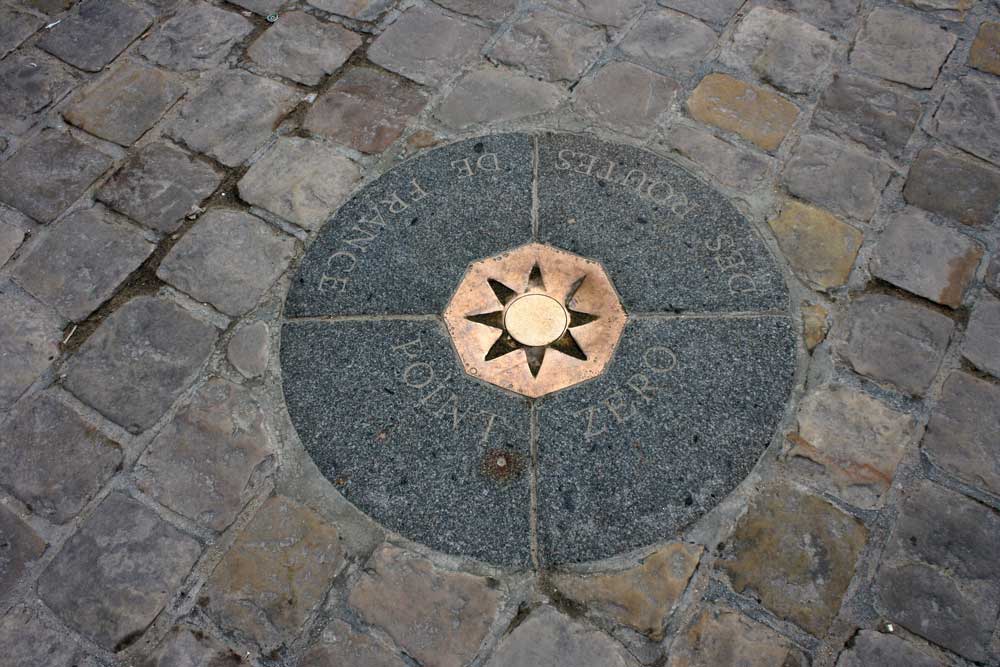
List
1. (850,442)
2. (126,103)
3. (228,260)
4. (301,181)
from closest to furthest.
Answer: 1. (850,442)
2. (228,260)
3. (301,181)
4. (126,103)

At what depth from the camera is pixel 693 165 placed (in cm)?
273

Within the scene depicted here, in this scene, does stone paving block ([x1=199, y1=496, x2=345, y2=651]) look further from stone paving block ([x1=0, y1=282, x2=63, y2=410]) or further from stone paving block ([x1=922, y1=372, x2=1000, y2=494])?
stone paving block ([x1=922, y1=372, x2=1000, y2=494])

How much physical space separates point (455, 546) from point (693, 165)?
168 centimetres

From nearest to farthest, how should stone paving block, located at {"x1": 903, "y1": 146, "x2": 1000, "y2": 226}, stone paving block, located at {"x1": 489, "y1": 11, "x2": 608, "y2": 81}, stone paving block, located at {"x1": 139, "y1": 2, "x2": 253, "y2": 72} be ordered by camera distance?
1. stone paving block, located at {"x1": 903, "y1": 146, "x2": 1000, "y2": 226}
2. stone paving block, located at {"x1": 489, "y1": 11, "x2": 608, "y2": 81}
3. stone paving block, located at {"x1": 139, "y1": 2, "x2": 253, "y2": 72}

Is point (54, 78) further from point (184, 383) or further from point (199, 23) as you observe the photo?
point (184, 383)

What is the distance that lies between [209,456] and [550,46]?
85.1 inches

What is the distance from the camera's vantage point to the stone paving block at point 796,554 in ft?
6.52

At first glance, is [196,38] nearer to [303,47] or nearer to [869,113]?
[303,47]

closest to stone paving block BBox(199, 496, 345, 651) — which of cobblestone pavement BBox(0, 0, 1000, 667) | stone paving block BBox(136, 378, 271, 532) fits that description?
cobblestone pavement BBox(0, 0, 1000, 667)

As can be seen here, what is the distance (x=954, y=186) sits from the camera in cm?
266

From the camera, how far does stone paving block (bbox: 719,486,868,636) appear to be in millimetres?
1988

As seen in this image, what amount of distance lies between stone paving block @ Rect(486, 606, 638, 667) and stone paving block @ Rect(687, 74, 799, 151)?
193cm

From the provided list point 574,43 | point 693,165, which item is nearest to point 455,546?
point 693,165

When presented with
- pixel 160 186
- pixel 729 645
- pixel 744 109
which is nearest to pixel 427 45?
pixel 160 186
